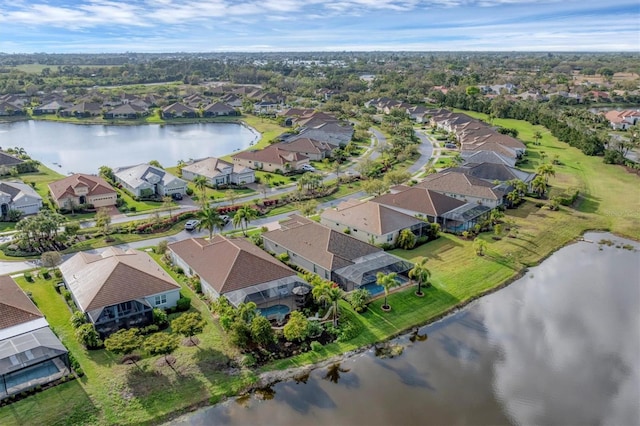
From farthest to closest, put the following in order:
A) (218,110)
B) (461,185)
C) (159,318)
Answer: (218,110) → (461,185) → (159,318)

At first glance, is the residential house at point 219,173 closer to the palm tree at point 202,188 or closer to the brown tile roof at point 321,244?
the palm tree at point 202,188

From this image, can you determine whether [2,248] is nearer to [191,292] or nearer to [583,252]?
[191,292]

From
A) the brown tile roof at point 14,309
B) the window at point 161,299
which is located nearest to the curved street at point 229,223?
the brown tile roof at point 14,309

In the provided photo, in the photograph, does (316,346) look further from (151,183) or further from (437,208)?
(151,183)

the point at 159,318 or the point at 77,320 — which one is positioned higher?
the point at 77,320

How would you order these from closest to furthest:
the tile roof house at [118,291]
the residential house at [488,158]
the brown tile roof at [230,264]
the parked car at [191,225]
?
the tile roof house at [118,291] < the brown tile roof at [230,264] < the parked car at [191,225] < the residential house at [488,158]

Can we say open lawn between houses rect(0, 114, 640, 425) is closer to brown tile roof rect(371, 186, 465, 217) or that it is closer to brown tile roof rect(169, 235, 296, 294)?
brown tile roof rect(169, 235, 296, 294)

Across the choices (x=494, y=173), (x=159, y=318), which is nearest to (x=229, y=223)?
(x=159, y=318)
